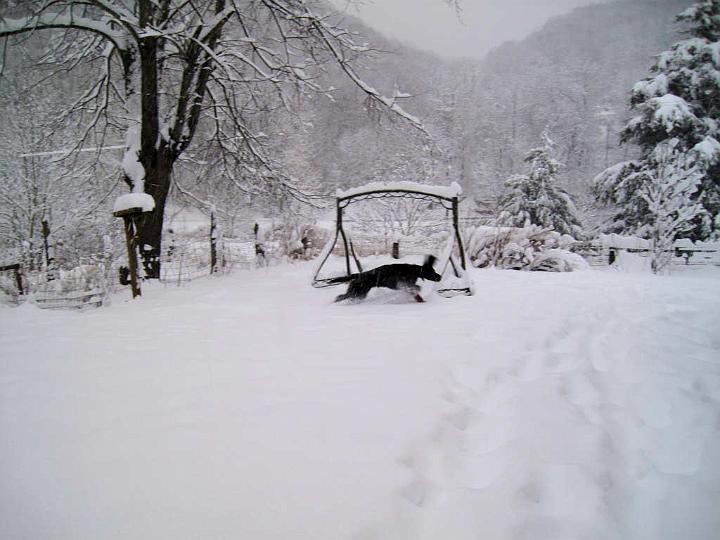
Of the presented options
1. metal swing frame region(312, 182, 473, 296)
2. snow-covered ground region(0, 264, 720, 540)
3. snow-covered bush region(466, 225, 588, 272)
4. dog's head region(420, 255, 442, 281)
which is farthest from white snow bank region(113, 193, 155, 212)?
snow-covered bush region(466, 225, 588, 272)

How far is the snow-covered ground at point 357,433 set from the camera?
2.86 ft

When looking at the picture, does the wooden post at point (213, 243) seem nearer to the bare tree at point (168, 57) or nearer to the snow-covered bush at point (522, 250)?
the bare tree at point (168, 57)

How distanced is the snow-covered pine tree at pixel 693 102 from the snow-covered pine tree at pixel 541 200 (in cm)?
362

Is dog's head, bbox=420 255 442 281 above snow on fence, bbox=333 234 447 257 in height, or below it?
below

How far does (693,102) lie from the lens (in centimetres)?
1074

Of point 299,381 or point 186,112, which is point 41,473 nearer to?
point 299,381

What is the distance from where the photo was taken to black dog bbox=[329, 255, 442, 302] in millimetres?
3643

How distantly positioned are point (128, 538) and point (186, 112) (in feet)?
22.2

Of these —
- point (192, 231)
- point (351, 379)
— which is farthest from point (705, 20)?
point (192, 231)

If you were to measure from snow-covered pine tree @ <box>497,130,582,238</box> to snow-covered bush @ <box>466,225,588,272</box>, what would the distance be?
264 inches

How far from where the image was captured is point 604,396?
1.61 meters

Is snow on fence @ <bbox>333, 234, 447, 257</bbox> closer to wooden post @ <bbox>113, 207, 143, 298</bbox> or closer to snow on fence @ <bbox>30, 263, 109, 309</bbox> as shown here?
snow on fence @ <bbox>30, 263, 109, 309</bbox>

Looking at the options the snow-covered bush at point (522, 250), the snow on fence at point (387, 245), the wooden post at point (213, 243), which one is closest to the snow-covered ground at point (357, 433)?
the wooden post at point (213, 243)

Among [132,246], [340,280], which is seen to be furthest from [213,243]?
[340,280]
